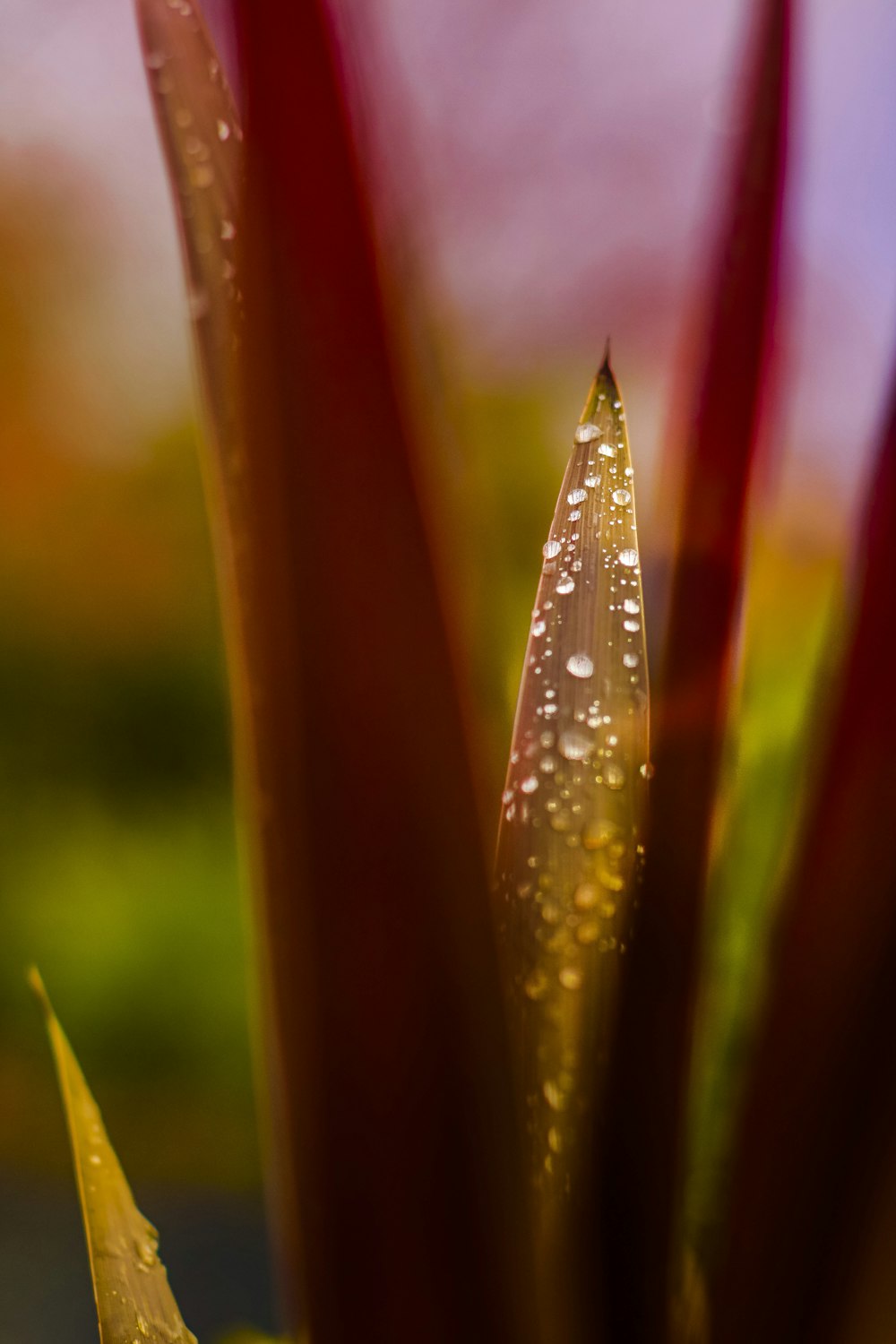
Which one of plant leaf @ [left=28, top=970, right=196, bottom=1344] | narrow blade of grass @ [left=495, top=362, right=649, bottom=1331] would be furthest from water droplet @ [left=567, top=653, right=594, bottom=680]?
plant leaf @ [left=28, top=970, right=196, bottom=1344]

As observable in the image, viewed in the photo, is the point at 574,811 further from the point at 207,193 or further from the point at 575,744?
the point at 207,193

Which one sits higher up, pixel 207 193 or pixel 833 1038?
pixel 207 193

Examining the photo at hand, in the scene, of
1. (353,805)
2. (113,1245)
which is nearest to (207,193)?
(353,805)

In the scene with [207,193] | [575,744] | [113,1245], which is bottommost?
[113,1245]

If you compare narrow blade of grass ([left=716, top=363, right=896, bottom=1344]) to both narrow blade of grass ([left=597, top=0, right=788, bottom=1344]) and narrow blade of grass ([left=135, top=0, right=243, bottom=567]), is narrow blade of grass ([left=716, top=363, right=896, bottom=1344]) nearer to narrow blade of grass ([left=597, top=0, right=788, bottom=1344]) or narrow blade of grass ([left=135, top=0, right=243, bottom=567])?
narrow blade of grass ([left=597, top=0, right=788, bottom=1344])

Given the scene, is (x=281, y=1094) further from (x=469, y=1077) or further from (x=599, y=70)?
(x=599, y=70)

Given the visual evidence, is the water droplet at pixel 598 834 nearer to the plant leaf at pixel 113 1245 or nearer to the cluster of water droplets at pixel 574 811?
the cluster of water droplets at pixel 574 811

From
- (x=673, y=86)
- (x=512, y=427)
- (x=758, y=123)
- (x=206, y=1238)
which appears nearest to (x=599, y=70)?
(x=673, y=86)
